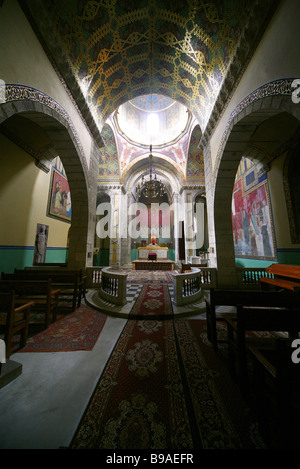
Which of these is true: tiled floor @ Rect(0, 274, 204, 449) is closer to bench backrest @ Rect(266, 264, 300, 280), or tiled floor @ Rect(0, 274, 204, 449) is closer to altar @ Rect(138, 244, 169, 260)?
bench backrest @ Rect(266, 264, 300, 280)

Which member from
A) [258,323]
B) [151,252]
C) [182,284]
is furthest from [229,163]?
[151,252]

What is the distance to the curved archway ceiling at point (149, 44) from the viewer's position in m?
3.88

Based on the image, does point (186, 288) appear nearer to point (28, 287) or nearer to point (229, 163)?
point (28, 287)

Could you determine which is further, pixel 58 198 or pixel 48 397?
pixel 58 198

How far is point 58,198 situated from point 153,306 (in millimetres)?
7031

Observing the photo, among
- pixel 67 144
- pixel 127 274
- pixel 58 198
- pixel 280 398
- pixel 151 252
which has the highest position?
pixel 67 144

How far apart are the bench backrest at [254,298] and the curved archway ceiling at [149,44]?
17.6 ft

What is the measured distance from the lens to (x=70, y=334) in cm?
282

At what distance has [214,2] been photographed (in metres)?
3.84

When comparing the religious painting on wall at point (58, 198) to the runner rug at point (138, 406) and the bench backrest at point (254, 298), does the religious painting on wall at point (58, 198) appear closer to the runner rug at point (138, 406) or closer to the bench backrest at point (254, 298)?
the runner rug at point (138, 406)

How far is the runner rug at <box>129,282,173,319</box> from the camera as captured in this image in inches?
136

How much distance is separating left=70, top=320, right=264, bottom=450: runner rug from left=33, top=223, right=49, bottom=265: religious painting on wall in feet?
19.6

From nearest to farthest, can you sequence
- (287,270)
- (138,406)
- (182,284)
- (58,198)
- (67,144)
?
1. (138,406)
2. (287,270)
3. (182,284)
4. (67,144)
5. (58,198)

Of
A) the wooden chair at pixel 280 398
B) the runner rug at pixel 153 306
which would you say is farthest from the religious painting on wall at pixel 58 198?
the wooden chair at pixel 280 398
